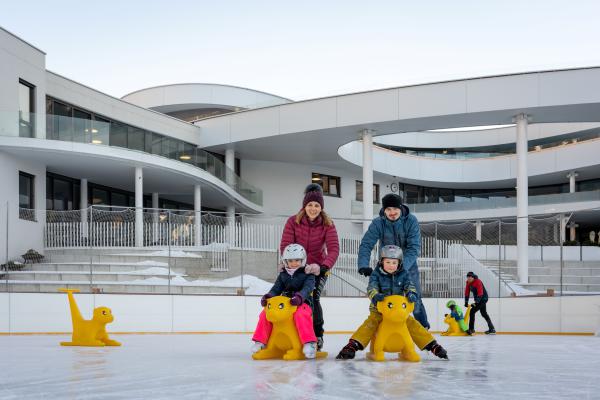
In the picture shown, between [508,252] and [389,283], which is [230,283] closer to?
[508,252]

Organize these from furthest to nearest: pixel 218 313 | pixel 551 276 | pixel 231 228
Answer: pixel 551 276
pixel 231 228
pixel 218 313

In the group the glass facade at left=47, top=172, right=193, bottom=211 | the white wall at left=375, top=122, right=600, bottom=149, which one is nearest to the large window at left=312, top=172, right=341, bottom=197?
the white wall at left=375, top=122, right=600, bottom=149

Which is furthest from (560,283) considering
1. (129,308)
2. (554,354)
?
(129,308)

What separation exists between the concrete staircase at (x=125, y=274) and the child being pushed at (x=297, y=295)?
7485mm

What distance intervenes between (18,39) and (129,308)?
10.7 m

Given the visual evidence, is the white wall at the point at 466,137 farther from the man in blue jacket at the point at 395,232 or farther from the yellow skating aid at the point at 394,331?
the yellow skating aid at the point at 394,331

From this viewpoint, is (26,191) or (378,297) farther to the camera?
(26,191)

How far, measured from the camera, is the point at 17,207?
702 inches

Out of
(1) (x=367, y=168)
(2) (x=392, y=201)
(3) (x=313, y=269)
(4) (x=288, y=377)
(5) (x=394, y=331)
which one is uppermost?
(1) (x=367, y=168)

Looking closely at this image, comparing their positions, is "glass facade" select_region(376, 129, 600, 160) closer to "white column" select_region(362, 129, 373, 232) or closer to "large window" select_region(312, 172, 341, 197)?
"large window" select_region(312, 172, 341, 197)

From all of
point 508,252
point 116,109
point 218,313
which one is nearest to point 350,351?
point 218,313

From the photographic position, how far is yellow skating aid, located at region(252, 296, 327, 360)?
20.3 ft

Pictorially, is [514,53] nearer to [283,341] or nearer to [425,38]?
[425,38]

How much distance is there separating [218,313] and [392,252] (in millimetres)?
7881
